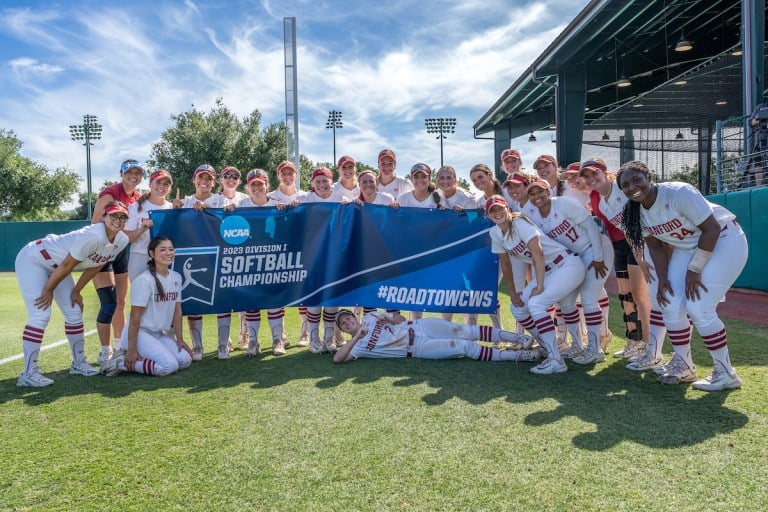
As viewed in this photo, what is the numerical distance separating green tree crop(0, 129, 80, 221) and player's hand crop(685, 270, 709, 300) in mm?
49032

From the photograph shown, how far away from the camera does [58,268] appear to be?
4.68 meters

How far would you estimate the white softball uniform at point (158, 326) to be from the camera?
195 inches

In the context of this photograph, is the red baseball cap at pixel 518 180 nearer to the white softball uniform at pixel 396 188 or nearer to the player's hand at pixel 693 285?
the white softball uniform at pixel 396 188

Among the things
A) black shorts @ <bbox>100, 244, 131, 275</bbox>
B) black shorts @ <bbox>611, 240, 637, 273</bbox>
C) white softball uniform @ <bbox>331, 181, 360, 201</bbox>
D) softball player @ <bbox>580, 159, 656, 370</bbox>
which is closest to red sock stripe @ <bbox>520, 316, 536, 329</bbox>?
softball player @ <bbox>580, 159, 656, 370</bbox>

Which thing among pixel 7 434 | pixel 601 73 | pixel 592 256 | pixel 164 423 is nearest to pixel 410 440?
pixel 164 423

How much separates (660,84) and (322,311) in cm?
1982

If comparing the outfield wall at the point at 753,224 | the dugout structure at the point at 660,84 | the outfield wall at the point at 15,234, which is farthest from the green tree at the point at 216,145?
the outfield wall at the point at 753,224

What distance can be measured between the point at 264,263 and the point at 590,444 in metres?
3.84

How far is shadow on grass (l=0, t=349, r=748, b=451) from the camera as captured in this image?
3273 millimetres

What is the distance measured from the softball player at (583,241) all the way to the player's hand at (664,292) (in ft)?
2.82

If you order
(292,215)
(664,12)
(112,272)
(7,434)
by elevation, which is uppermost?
(664,12)

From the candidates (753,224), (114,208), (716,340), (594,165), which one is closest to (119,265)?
(114,208)

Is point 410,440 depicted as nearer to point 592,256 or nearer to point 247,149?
point 592,256

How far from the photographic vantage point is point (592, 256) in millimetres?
5105
